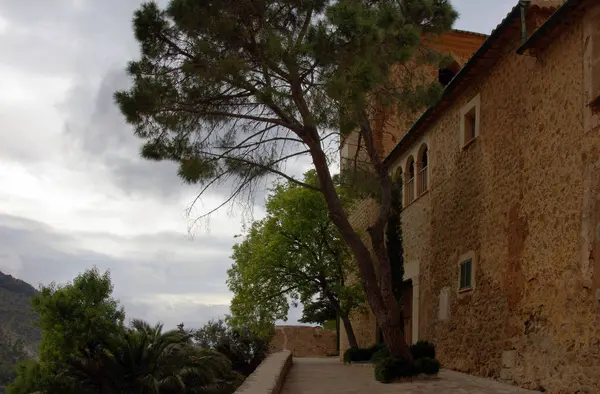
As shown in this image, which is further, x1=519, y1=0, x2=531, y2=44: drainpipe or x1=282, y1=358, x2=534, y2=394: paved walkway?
x1=519, y1=0, x2=531, y2=44: drainpipe

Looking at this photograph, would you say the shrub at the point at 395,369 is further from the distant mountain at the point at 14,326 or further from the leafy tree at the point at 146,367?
the distant mountain at the point at 14,326

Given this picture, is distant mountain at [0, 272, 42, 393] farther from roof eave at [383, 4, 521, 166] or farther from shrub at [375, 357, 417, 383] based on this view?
shrub at [375, 357, 417, 383]

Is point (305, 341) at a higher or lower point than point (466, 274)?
lower

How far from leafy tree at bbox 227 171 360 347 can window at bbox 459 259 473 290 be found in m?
8.00

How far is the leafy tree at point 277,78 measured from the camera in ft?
35.1

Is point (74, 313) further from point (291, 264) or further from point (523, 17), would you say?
point (523, 17)

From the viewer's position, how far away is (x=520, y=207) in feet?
34.2

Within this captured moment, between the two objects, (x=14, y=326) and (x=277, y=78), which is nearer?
(x=277, y=78)

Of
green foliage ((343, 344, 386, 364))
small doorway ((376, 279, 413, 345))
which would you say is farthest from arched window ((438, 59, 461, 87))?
green foliage ((343, 344, 386, 364))

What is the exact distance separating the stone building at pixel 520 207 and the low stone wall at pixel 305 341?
18291 mm

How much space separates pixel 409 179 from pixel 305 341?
1803 cm

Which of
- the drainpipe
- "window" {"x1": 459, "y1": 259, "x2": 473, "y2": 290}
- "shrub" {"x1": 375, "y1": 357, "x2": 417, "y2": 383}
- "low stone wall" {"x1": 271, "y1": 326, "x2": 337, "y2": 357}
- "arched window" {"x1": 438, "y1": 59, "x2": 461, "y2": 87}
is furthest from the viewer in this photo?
"low stone wall" {"x1": 271, "y1": 326, "x2": 337, "y2": 357}

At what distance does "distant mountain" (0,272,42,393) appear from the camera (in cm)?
4597

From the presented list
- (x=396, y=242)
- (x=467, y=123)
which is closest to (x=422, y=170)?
(x=396, y=242)
